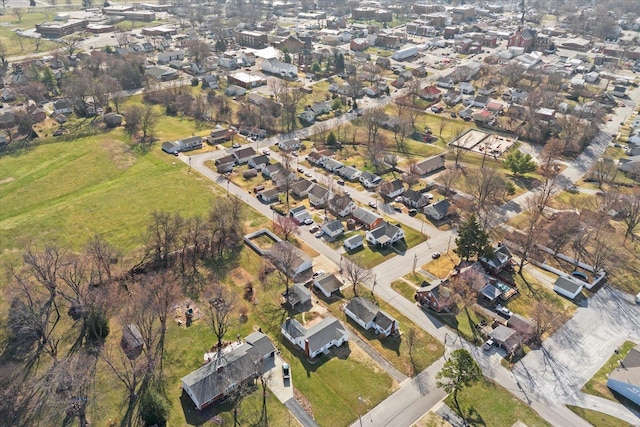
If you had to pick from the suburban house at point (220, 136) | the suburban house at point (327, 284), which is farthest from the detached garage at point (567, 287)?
the suburban house at point (220, 136)

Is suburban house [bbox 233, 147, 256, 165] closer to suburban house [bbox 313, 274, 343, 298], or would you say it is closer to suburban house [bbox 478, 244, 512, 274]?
suburban house [bbox 313, 274, 343, 298]

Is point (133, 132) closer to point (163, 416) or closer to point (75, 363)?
point (75, 363)

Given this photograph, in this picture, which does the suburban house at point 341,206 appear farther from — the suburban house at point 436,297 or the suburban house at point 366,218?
the suburban house at point 436,297

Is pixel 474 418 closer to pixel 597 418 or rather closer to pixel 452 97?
pixel 597 418

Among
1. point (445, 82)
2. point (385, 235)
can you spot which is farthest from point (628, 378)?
point (445, 82)

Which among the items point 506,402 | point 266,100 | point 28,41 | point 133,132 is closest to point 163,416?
point 506,402

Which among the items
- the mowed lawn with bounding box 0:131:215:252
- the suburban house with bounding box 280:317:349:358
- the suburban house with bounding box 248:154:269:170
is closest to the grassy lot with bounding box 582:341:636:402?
the suburban house with bounding box 280:317:349:358

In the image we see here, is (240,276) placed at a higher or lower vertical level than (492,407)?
lower
